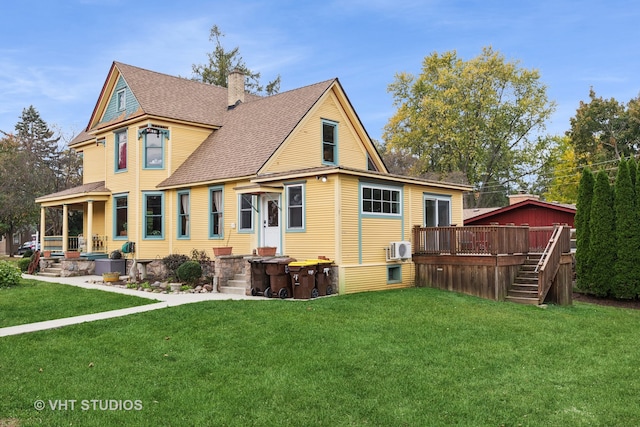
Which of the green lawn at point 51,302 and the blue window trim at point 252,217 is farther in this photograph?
the blue window trim at point 252,217

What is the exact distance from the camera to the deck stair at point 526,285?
1440cm

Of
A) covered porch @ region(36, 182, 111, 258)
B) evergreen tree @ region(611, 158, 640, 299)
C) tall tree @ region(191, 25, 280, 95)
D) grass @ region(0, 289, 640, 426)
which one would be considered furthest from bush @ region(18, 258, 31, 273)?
tall tree @ region(191, 25, 280, 95)

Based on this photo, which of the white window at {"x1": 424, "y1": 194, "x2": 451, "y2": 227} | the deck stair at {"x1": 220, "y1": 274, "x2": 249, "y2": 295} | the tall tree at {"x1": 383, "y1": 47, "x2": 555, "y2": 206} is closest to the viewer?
the deck stair at {"x1": 220, "y1": 274, "x2": 249, "y2": 295}

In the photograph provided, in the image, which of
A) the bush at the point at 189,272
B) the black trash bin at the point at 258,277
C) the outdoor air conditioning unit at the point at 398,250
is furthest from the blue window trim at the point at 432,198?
the bush at the point at 189,272

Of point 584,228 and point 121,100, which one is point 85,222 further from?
point 584,228

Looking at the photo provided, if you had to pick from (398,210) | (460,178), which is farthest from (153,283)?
(460,178)

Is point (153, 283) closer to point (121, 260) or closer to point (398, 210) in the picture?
point (121, 260)

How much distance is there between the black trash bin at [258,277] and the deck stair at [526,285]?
22.0 ft

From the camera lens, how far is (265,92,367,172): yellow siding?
A: 56.2ft

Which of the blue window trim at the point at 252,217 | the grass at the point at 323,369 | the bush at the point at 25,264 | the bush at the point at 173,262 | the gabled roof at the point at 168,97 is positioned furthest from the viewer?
the bush at the point at 25,264

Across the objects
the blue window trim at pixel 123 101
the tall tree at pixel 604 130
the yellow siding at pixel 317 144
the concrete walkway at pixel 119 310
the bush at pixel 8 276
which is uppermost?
the tall tree at pixel 604 130

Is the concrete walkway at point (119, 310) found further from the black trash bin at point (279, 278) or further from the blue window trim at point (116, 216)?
the blue window trim at point (116, 216)

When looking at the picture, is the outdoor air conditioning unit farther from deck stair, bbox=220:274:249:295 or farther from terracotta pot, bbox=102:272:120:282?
terracotta pot, bbox=102:272:120:282

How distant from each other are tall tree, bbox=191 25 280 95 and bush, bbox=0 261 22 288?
29203 millimetres
